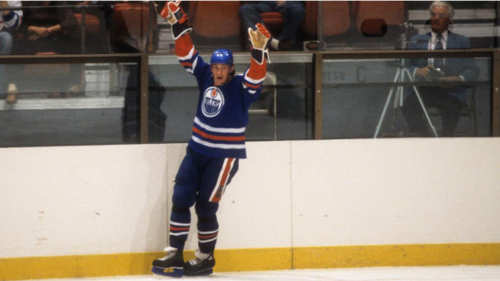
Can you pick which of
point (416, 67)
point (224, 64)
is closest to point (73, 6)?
point (224, 64)

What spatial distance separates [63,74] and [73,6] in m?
0.44

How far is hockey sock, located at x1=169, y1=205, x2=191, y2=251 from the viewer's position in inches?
144

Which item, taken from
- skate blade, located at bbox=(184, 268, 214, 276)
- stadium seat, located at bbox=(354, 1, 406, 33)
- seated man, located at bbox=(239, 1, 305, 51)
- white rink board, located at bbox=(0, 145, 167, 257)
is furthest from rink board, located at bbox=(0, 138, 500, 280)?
stadium seat, located at bbox=(354, 1, 406, 33)

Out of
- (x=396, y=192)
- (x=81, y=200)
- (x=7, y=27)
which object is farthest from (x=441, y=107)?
(x=7, y=27)

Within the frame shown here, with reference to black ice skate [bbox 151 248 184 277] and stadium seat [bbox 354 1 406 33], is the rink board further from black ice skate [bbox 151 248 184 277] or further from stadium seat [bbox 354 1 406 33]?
stadium seat [bbox 354 1 406 33]

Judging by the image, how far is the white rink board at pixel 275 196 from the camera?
3.81 m

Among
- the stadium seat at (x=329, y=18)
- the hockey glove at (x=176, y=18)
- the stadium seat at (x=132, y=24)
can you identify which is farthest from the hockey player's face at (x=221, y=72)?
the stadium seat at (x=329, y=18)

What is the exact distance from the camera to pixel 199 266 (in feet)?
12.3

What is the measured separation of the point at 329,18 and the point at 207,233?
1589 mm

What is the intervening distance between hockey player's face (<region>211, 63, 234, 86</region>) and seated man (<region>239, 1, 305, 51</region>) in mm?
621

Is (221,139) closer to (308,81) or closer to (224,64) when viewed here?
(224,64)

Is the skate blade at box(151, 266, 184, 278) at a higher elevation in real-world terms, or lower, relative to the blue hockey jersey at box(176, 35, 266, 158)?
lower

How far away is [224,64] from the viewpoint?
3.63 meters

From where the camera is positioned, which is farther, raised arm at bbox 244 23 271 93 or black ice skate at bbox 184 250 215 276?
black ice skate at bbox 184 250 215 276
